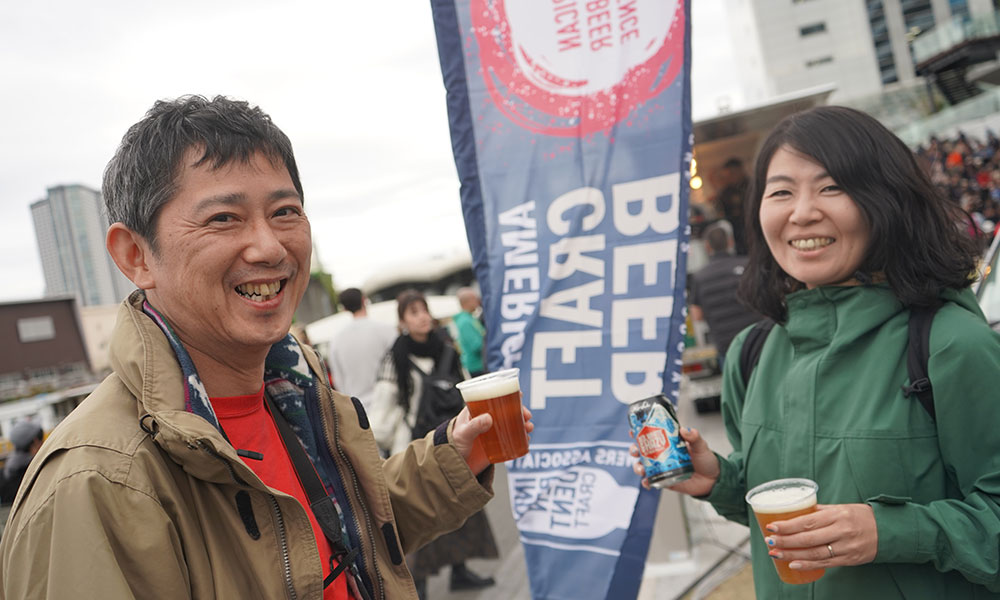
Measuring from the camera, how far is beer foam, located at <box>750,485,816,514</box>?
173 centimetres

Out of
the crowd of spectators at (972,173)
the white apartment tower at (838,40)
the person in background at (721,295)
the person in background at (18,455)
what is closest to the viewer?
the person in background at (18,455)

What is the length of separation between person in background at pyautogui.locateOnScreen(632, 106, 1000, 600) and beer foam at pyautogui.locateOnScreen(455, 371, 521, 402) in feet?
1.47

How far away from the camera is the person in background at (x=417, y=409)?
5.50 meters

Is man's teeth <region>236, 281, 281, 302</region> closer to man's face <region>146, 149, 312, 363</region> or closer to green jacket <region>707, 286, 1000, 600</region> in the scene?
man's face <region>146, 149, 312, 363</region>

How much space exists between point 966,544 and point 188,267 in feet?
6.12

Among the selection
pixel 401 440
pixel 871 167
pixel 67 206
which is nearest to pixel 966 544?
pixel 871 167

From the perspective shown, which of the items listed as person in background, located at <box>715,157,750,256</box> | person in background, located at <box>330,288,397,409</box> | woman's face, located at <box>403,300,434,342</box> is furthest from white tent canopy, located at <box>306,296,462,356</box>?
woman's face, located at <box>403,300,434,342</box>

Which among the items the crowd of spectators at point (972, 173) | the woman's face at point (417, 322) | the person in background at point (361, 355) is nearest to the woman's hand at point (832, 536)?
the woman's face at point (417, 322)

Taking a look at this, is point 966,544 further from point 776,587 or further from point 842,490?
point 776,587

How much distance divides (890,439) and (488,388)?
3.51 ft

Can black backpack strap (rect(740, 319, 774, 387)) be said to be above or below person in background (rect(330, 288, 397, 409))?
above

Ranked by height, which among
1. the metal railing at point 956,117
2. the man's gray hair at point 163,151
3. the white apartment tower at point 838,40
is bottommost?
the man's gray hair at point 163,151

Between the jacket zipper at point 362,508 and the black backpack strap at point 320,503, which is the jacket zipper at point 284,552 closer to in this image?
the black backpack strap at point 320,503

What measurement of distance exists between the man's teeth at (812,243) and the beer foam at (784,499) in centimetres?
67
